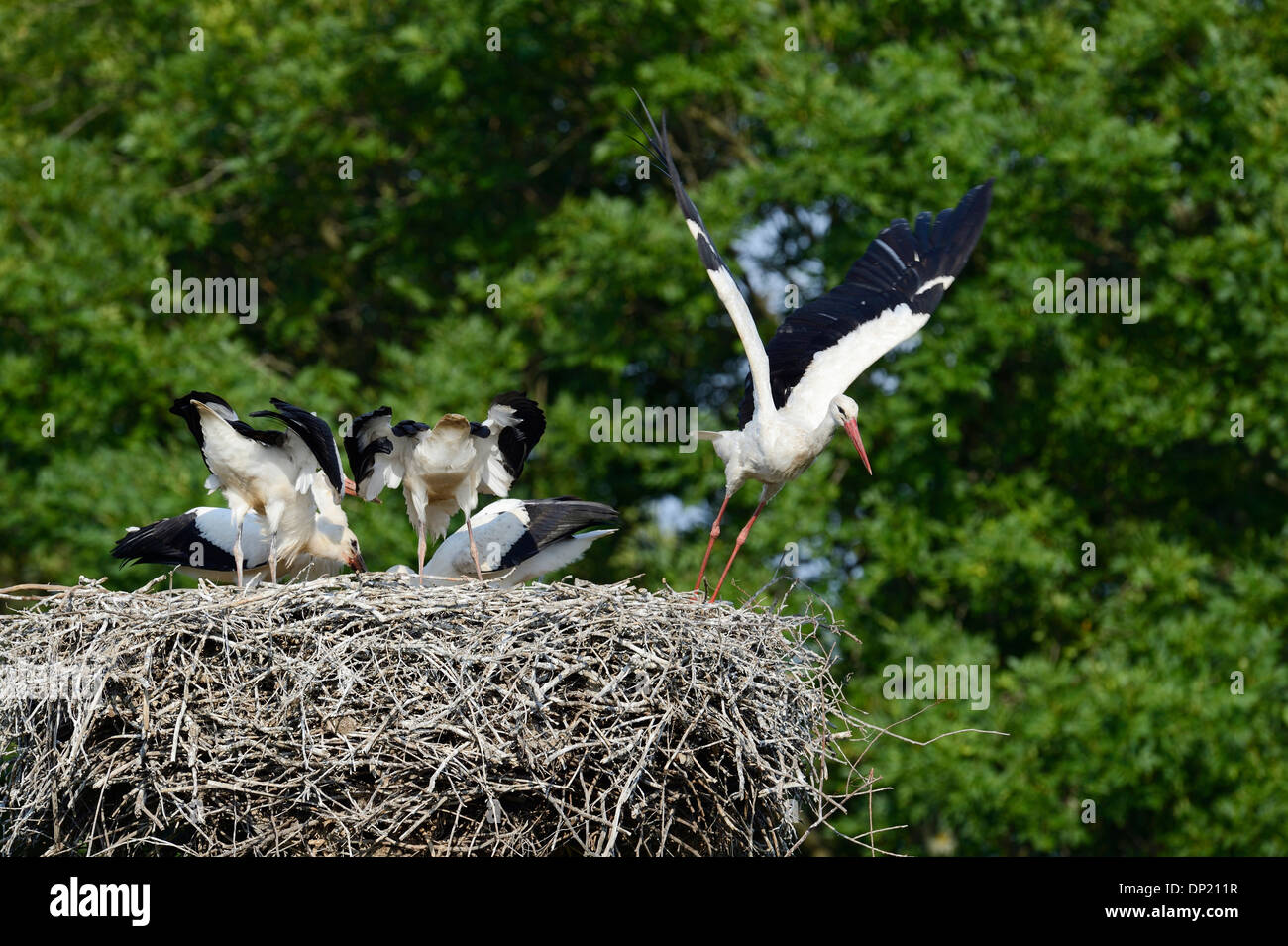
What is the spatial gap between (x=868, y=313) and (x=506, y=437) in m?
2.20

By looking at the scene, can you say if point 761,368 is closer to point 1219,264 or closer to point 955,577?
point 955,577

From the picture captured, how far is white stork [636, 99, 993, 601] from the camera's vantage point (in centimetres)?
769

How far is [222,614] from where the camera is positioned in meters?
5.97

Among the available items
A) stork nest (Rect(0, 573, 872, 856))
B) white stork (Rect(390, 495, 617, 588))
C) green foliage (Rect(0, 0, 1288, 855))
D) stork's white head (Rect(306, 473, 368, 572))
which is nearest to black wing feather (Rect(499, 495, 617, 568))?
white stork (Rect(390, 495, 617, 588))

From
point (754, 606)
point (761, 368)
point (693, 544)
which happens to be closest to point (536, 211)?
point (693, 544)

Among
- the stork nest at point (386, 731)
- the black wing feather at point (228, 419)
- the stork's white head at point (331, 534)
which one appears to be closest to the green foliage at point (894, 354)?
the stork's white head at point (331, 534)

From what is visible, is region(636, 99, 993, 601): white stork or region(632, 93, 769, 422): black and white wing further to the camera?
region(636, 99, 993, 601): white stork

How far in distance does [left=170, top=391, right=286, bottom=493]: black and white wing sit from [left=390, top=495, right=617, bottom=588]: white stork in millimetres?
1249

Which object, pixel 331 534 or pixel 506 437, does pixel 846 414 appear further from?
pixel 331 534

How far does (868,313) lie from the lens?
8555mm

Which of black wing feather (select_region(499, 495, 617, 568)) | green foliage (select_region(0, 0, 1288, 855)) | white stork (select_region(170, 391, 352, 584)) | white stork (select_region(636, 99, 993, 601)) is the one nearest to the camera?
white stork (select_region(170, 391, 352, 584))

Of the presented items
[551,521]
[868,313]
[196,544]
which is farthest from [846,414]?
Answer: [196,544]

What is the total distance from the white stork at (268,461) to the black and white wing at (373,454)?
11cm

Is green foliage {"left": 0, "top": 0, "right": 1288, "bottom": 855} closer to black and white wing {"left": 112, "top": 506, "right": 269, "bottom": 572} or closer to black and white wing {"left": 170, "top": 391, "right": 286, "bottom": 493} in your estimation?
black and white wing {"left": 112, "top": 506, "right": 269, "bottom": 572}
